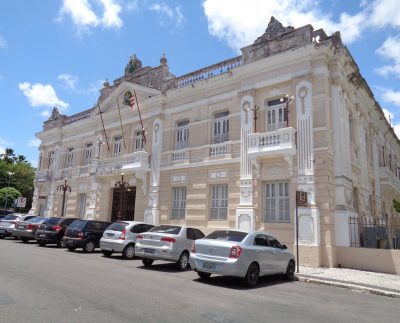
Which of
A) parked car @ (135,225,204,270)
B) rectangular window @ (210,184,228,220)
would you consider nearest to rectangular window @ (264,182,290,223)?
rectangular window @ (210,184,228,220)

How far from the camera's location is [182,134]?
21359 mm

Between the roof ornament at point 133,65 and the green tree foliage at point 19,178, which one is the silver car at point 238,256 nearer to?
the roof ornament at point 133,65

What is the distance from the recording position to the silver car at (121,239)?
14500 millimetres

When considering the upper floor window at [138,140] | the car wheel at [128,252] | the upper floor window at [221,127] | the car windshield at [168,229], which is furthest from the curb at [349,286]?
the upper floor window at [138,140]

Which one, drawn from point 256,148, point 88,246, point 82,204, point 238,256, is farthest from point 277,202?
point 82,204

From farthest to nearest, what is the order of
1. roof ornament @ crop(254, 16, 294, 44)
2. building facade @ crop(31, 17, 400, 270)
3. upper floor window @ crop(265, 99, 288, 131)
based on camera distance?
1. roof ornament @ crop(254, 16, 294, 44)
2. upper floor window @ crop(265, 99, 288, 131)
3. building facade @ crop(31, 17, 400, 270)

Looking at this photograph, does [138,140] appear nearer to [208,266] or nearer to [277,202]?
[277,202]

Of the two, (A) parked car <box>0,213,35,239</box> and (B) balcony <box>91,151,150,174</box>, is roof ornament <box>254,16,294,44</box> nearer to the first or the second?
(B) balcony <box>91,151,150,174</box>

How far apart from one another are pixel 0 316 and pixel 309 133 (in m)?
13.3

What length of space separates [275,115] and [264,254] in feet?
28.9

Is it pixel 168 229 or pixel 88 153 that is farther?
pixel 88 153

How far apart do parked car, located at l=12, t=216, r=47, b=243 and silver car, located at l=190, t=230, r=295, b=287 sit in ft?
43.8

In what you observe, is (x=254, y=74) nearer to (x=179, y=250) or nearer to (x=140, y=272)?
(x=179, y=250)

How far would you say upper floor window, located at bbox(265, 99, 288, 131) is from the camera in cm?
A: 1700
